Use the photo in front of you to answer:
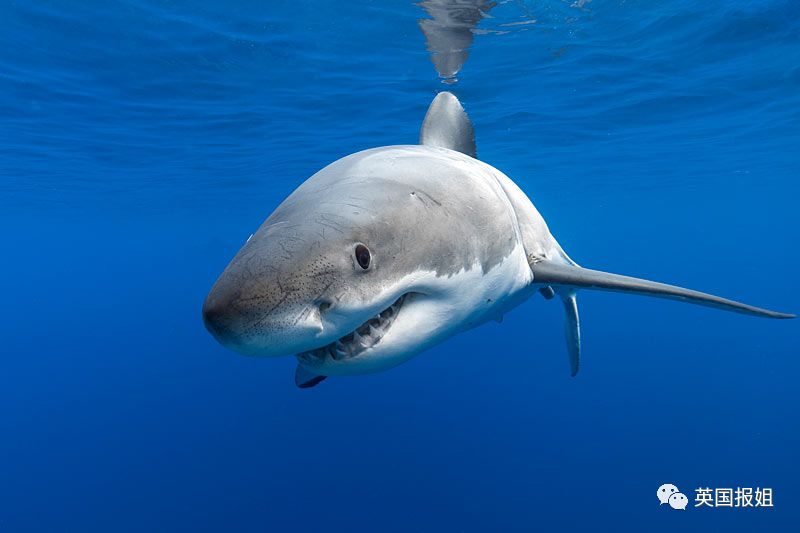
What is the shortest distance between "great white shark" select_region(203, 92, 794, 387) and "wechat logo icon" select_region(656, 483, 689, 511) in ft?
44.2

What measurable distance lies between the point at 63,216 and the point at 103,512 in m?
32.0

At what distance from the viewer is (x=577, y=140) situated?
22719 mm

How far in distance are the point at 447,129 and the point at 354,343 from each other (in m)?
3.35

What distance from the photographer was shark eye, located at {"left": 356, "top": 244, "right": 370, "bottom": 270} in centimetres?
200

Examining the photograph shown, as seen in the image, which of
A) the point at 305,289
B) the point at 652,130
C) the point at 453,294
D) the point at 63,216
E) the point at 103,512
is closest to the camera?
the point at 305,289

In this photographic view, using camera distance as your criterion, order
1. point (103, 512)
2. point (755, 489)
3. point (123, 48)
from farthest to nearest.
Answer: point (103, 512) → point (755, 489) → point (123, 48)

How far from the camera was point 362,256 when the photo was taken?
6.59 ft

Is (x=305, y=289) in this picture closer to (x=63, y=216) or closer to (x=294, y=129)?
(x=294, y=129)

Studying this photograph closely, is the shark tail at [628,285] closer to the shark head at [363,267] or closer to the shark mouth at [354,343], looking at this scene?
the shark head at [363,267]

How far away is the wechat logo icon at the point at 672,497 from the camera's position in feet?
47.4

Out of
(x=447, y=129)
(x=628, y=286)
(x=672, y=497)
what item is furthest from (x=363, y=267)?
(x=672, y=497)

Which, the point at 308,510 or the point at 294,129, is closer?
the point at 308,510

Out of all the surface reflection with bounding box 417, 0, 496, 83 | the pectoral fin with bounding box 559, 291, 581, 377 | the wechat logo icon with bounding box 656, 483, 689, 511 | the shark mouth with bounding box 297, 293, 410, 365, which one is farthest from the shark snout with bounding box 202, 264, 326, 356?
the wechat logo icon with bounding box 656, 483, 689, 511

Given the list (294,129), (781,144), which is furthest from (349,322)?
(781,144)
